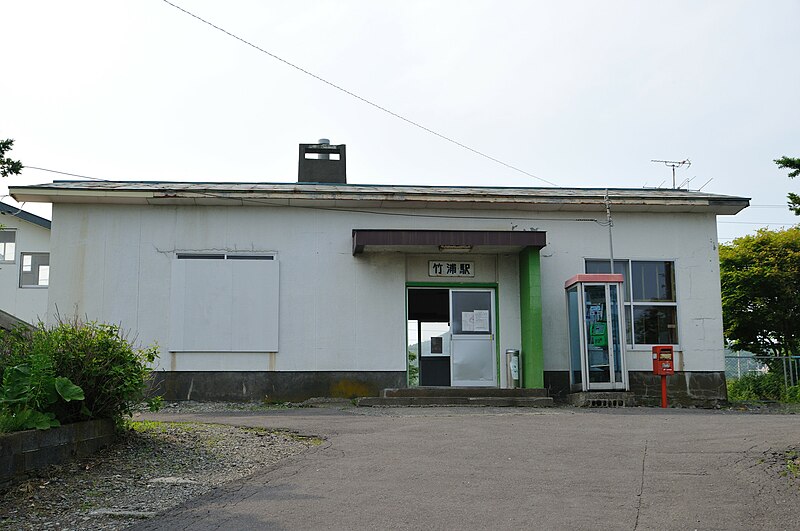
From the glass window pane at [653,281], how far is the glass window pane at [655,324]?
0.70ft

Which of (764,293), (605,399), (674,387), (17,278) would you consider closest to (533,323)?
(605,399)

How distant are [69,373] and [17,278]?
85.9ft

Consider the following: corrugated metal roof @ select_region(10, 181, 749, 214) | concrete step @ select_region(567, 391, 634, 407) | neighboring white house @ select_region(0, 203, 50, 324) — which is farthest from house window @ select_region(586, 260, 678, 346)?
neighboring white house @ select_region(0, 203, 50, 324)

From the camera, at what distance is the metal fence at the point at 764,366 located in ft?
73.3

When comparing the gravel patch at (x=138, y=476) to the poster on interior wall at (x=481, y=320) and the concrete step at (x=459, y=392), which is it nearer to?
the concrete step at (x=459, y=392)

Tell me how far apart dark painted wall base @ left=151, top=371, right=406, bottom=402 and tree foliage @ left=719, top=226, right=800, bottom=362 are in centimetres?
1466

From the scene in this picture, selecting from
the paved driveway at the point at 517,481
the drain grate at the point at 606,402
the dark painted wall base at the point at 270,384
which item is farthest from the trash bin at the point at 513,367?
the paved driveway at the point at 517,481

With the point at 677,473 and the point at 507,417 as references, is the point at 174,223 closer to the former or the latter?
the point at 507,417

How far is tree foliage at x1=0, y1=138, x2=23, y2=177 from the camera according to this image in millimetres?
9039

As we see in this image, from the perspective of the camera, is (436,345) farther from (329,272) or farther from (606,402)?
(606,402)

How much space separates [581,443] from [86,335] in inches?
222

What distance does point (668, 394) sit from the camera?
1736 cm

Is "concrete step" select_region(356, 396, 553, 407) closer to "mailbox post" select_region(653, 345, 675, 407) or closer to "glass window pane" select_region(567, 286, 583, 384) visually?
"glass window pane" select_region(567, 286, 583, 384)

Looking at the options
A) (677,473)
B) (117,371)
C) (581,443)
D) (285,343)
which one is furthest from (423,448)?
(285,343)
